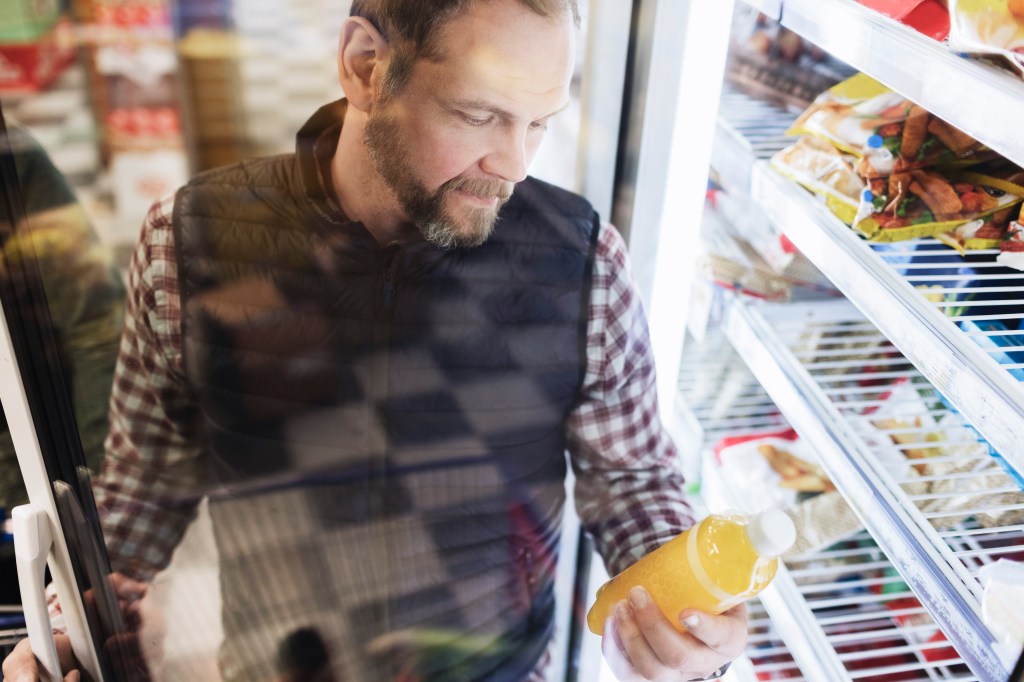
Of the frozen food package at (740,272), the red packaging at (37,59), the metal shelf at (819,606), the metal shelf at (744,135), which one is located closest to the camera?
the red packaging at (37,59)

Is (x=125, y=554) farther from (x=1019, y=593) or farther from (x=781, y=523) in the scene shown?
(x=1019, y=593)

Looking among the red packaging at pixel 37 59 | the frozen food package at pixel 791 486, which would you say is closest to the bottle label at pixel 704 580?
the frozen food package at pixel 791 486

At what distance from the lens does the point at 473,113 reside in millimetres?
856

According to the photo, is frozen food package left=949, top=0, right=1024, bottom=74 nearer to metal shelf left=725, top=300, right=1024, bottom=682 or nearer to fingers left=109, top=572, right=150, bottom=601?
metal shelf left=725, top=300, right=1024, bottom=682

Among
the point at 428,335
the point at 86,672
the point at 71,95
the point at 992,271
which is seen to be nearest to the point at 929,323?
the point at 992,271

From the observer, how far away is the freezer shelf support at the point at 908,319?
0.79 metres

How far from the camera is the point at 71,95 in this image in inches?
33.7

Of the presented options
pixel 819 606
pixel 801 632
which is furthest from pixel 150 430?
pixel 819 606

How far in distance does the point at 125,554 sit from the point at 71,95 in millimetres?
581

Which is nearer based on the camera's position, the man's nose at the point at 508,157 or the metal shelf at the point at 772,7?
the man's nose at the point at 508,157

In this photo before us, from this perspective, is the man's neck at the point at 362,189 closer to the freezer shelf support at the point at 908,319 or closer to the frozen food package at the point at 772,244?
the freezer shelf support at the point at 908,319

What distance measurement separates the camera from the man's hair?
805mm

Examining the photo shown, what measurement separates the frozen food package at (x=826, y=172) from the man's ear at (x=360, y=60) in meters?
0.67

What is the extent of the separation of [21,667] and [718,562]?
84cm
